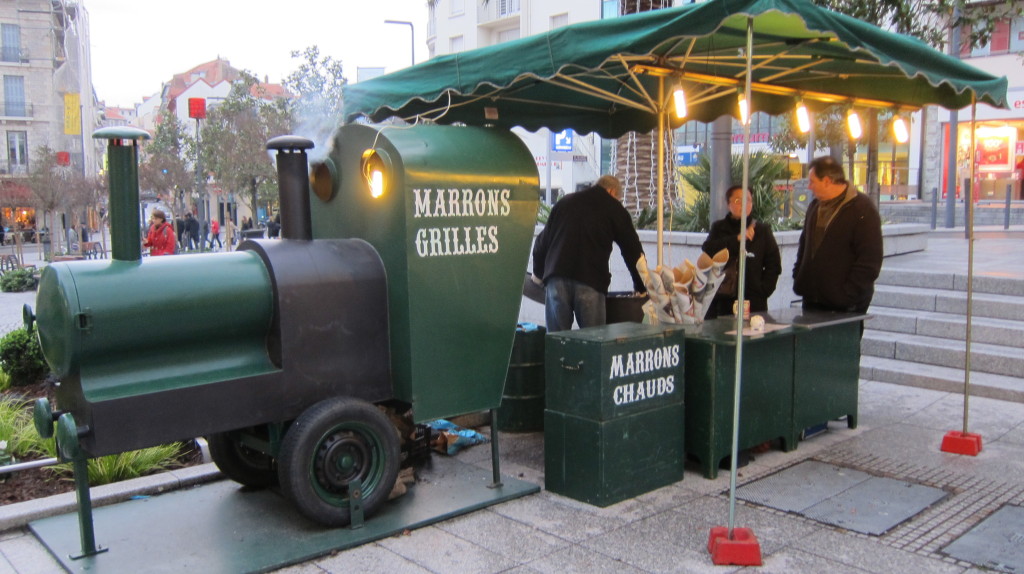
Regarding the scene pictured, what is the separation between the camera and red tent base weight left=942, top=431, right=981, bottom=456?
215 inches

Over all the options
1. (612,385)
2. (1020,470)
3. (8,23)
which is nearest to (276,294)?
(612,385)

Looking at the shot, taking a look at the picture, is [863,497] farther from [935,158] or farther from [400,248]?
[935,158]

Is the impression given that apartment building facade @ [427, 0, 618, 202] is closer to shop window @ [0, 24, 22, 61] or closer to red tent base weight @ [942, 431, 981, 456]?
shop window @ [0, 24, 22, 61]

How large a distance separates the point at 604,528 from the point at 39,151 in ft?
115

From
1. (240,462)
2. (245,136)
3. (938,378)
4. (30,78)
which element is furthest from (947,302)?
(30,78)

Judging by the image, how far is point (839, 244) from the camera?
19.5ft

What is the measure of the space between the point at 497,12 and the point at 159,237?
33.1 meters

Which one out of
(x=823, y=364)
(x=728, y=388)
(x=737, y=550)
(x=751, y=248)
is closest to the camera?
(x=737, y=550)

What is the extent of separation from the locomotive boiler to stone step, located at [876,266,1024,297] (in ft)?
20.1

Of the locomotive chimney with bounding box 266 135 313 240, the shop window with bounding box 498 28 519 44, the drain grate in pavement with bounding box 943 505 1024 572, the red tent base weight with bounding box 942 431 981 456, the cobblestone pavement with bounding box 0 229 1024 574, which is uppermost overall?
the shop window with bounding box 498 28 519 44

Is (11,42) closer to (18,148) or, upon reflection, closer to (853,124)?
(18,148)

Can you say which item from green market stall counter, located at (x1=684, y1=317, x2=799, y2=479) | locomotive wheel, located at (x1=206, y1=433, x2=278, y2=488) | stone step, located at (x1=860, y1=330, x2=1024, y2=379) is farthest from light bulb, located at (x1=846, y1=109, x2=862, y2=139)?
locomotive wheel, located at (x1=206, y1=433, x2=278, y2=488)

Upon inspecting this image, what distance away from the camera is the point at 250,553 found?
13.0 ft

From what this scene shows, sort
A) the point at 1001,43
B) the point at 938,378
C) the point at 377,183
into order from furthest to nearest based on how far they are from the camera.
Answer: the point at 1001,43, the point at 938,378, the point at 377,183
